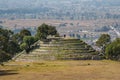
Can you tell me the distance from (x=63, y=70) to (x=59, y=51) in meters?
23.6

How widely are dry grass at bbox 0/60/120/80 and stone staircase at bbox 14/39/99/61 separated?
5.78 metres

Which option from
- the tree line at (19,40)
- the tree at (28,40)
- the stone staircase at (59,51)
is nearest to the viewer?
the stone staircase at (59,51)

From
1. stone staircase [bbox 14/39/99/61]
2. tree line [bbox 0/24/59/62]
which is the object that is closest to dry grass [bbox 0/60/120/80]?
stone staircase [bbox 14/39/99/61]

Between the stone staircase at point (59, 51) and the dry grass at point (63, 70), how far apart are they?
227 inches

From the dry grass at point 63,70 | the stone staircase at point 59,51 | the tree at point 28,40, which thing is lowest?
the dry grass at point 63,70

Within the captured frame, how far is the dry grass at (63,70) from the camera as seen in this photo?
88375 mm

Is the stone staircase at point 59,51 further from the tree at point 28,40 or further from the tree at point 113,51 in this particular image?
the tree at point 28,40

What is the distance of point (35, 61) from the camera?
11906 centimetres

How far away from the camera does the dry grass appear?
88375 mm

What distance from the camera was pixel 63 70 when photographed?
100750 mm

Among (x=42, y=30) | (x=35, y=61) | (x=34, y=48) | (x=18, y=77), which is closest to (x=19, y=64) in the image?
(x=35, y=61)

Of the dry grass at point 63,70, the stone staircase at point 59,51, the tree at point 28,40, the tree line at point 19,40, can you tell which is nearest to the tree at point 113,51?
the stone staircase at point 59,51

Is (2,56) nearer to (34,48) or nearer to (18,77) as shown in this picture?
(18,77)

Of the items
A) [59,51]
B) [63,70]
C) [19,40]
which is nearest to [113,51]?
[59,51]
